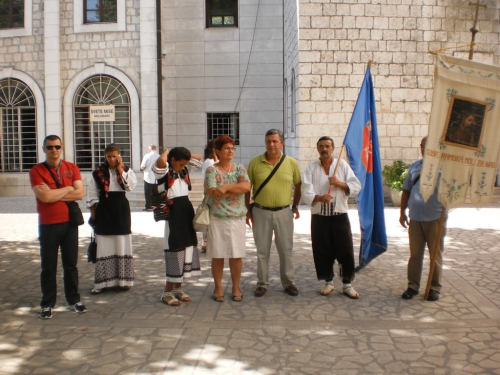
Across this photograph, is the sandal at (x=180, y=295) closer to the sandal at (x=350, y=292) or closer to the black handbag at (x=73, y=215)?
the black handbag at (x=73, y=215)

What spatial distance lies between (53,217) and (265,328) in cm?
231

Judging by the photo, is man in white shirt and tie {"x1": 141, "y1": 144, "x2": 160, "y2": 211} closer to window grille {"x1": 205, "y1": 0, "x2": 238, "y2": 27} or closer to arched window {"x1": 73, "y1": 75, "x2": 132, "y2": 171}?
arched window {"x1": 73, "y1": 75, "x2": 132, "y2": 171}

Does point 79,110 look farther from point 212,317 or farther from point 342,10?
point 212,317

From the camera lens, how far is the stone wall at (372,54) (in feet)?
46.5

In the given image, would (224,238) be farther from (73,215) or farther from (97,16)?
(97,16)

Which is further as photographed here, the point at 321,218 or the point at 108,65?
the point at 108,65

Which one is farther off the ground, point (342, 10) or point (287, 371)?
point (342, 10)

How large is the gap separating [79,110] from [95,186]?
1275 centimetres

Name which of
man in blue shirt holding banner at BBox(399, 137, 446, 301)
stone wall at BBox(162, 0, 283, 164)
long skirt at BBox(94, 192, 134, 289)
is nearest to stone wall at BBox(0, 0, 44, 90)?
stone wall at BBox(162, 0, 283, 164)

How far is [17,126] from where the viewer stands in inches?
722

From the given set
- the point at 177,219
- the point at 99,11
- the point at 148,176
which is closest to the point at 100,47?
the point at 99,11

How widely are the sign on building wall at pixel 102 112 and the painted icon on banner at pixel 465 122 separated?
1394 cm

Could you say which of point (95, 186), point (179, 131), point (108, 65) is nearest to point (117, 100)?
point (108, 65)

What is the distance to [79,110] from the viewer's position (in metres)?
18.1
